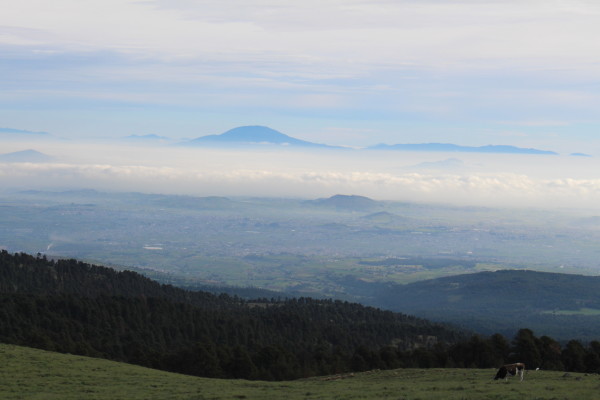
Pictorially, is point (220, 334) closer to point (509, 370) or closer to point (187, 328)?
point (187, 328)

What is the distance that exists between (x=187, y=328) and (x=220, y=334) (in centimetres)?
618

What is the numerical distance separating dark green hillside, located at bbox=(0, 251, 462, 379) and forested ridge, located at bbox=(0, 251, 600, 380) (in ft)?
0.56

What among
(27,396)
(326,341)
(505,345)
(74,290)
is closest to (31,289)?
(74,290)

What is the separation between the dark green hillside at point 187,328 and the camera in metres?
82.1

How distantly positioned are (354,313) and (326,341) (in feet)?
131

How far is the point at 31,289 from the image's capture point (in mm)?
142625

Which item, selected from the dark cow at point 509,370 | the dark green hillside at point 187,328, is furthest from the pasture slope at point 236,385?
the dark green hillside at point 187,328

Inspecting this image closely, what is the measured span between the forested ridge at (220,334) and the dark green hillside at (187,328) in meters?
0.17

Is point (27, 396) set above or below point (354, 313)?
above

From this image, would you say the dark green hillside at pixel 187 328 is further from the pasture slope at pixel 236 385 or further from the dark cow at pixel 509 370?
the dark cow at pixel 509 370

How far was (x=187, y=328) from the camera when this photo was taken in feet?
388

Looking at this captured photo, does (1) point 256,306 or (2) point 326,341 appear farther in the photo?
(1) point 256,306

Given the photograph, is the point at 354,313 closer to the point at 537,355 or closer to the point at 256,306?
the point at 256,306

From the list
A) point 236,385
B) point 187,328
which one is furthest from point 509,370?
point 187,328
